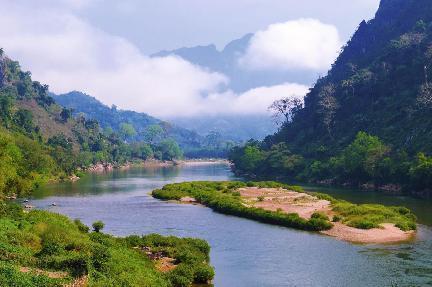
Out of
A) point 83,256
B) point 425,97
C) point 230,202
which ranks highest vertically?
point 425,97

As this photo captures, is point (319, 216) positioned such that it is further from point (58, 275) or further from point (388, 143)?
point (388, 143)

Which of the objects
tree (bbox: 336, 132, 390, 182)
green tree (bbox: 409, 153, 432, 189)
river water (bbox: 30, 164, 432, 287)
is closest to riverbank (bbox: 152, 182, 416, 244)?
river water (bbox: 30, 164, 432, 287)

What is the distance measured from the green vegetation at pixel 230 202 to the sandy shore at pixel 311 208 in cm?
252

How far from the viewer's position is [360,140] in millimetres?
158500

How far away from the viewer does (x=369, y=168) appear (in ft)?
468

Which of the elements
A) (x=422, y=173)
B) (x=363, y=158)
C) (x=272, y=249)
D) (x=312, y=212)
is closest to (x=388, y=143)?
(x=363, y=158)

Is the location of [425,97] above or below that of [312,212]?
above

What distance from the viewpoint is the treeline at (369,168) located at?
120000mm

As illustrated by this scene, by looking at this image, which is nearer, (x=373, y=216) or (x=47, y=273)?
(x=47, y=273)

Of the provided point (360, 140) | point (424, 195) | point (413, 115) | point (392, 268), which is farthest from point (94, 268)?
point (413, 115)

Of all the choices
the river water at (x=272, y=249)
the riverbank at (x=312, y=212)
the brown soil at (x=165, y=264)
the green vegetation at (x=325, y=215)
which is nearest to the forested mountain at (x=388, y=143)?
the river water at (x=272, y=249)

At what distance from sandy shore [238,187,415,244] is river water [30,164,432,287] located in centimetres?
283

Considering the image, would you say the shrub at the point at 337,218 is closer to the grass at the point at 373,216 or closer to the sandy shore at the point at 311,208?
the grass at the point at 373,216

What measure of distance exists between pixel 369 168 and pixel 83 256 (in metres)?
112
